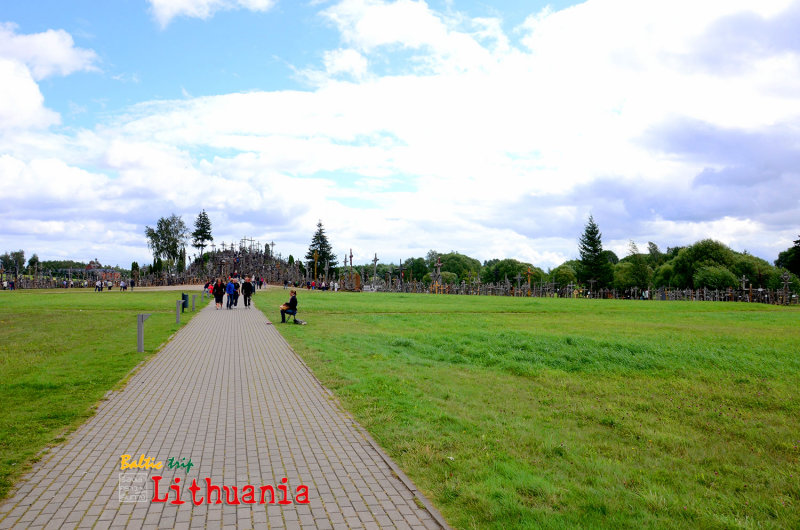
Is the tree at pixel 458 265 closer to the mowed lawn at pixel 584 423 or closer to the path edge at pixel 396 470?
the mowed lawn at pixel 584 423

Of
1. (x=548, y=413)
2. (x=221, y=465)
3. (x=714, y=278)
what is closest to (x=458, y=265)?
(x=714, y=278)

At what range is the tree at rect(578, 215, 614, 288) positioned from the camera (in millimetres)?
80812

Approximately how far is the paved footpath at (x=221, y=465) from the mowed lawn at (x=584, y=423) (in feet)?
1.52

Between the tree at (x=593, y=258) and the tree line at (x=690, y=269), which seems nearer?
the tree line at (x=690, y=269)

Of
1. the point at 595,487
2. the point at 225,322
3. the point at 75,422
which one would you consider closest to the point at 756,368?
the point at 595,487

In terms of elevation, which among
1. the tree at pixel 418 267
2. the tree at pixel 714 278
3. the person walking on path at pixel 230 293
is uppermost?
the tree at pixel 418 267

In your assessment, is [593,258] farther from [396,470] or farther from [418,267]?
[396,470]

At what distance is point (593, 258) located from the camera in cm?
8181

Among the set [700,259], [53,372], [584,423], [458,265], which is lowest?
[584,423]

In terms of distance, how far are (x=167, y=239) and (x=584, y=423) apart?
100229 mm

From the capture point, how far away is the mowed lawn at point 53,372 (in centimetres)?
653

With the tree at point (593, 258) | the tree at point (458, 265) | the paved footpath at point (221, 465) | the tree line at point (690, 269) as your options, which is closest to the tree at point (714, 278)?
the tree line at point (690, 269)

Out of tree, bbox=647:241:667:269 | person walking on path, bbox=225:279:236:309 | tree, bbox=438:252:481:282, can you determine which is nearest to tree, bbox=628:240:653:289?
tree, bbox=647:241:667:269

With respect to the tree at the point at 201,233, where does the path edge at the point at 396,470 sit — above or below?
below
